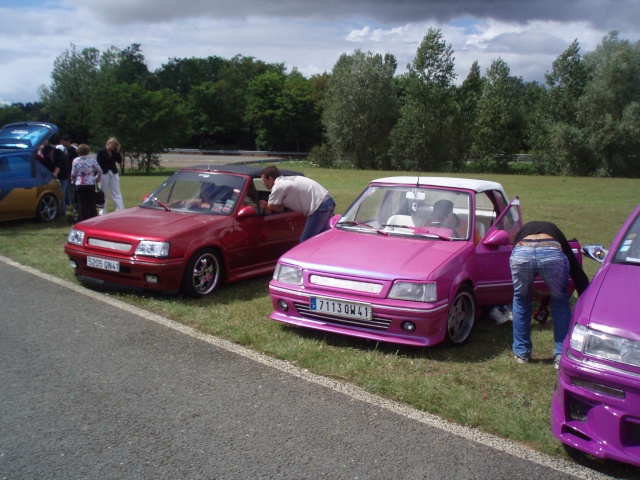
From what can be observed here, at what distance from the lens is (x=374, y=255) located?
5945 millimetres

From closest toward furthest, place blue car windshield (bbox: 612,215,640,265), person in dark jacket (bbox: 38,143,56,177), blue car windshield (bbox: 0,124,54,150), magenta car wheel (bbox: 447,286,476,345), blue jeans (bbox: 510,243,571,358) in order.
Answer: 1. blue car windshield (bbox: 612,215,640,265)
2. blue jeans (bbox: 510,243,571,358)
3. magenta car wheel (bbox: 447,286,476,345)
4. blue car windshield (bbox: 0,124,54,150)
5. person in dark jacket (bbox: 38,143,56,177)

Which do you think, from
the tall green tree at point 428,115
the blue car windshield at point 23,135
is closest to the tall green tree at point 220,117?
the tall green tree at point 428,115

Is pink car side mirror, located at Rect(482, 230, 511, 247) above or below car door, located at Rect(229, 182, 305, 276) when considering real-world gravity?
above

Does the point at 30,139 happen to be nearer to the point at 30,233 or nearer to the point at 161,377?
the point at 30,233

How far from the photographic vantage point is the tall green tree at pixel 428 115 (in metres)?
55.8

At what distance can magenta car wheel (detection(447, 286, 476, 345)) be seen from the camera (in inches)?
227

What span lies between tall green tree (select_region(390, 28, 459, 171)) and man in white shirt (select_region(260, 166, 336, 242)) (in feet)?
158

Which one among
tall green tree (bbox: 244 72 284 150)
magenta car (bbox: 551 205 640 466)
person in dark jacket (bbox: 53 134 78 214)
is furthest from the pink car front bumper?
tall green tree (bbox: 244 72 284 150)

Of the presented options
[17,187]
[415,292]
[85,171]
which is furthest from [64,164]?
[415,292]

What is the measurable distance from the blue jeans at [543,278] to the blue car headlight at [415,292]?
27.2 inches

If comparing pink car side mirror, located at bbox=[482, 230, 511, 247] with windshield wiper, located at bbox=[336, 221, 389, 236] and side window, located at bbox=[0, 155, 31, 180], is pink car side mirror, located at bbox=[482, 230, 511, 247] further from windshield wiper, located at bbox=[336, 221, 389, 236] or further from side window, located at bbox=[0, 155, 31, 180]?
side window, located at bbox=[0, 155, 31, 180]

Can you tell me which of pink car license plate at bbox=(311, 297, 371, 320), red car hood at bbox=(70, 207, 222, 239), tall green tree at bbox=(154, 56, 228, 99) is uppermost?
tall green tree at bbox=(154, 56, 228, 99)

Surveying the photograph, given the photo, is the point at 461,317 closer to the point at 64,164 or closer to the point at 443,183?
the point at 443,183

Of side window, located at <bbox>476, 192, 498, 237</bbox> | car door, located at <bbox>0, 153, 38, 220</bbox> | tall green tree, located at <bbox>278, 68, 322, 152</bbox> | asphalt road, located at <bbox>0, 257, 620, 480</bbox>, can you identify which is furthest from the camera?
tall green tree, located at <bbox>278, 68, 322, 152</bbox>
